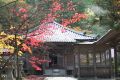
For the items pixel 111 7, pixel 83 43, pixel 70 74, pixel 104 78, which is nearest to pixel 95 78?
pixel 104 78

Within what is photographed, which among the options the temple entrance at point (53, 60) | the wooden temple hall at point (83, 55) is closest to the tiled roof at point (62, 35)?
the wooden temple hall at point (83, 55)

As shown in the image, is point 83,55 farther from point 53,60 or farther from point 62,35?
point 53,60

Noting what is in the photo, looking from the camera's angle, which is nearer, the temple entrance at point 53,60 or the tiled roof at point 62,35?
the tiled roof at point 62,35

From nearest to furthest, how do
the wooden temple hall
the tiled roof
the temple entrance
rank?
the wooden temple hall, the tiled roof, the temple entrance

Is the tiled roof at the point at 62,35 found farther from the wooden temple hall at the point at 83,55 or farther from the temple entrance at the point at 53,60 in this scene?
the temple entrance at the point at 53,60

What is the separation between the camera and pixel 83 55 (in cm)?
3153

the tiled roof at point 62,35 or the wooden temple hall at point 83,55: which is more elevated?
the tiled roof at point 62,35

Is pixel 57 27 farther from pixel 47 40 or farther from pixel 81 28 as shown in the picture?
pixel 81 28

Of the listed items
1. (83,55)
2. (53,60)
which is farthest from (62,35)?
(83,55)

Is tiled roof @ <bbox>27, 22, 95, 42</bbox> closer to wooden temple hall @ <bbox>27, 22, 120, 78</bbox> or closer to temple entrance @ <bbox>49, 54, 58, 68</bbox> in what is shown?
wooden temple hall @ <bbox>27, 22, 120, 78</bbox>

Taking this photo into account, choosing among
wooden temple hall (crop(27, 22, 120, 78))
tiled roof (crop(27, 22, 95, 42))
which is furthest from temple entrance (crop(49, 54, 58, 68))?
tiled roof (crop(27, 22, 95, 42))

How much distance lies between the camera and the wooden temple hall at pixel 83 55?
2276cm

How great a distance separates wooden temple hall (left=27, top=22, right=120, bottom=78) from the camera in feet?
74.7

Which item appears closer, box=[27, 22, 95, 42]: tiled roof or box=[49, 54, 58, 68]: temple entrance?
box=[27, 22, 95, 42]: tiled roof
